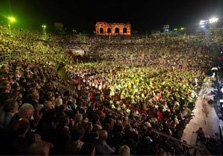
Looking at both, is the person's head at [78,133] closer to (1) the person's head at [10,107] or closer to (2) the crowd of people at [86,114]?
(2) the crowd of people at [86,114]

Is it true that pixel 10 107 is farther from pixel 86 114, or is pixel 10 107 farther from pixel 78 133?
pixel 86 114

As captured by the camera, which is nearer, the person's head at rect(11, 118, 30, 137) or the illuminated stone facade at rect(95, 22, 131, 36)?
the person's head at rect(11, 118, 30, 137)

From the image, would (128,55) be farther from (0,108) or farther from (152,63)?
(0,108)

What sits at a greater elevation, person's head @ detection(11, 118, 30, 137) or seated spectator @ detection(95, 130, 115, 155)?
person's head @ detection(11, 118, 30, 137)

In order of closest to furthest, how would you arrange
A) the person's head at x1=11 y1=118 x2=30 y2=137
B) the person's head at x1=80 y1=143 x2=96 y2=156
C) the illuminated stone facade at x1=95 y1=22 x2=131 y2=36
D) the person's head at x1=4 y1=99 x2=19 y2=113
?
1. the person's head at x1=11 y1=118 x2=30 y2=137
2. the person's head at x1=80 y1=143 x2=96 y2=156
3. the person's head at x1=4 y1=99 x2=19 y2=113
4. the illuminated stone facade at x1=95 y1=22 x2=131 y2=36

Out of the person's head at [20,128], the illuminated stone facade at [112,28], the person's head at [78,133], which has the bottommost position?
the person's head at [78,133]

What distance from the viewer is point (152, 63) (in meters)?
40.8

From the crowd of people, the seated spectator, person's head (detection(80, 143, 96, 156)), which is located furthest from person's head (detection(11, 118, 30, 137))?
the seated spectator

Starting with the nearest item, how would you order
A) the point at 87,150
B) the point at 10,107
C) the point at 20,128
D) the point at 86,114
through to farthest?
the point at 20,128, the point at 87,150, the point at 10,107, the point at 86,114

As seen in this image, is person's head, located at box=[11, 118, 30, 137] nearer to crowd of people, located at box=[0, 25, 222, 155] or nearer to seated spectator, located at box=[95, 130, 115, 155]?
crowd of people, located at box=[0, 25, 222, 155]

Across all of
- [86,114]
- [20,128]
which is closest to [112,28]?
[86,114]

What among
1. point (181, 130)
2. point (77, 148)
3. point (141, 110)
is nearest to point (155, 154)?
point (77, 148)

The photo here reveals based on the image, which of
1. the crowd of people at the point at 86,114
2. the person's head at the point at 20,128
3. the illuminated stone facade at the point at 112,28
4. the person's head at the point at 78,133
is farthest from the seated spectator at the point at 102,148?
the illuminated stone facade at the point at 112,28

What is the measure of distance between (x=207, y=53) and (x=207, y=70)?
8.21 m
